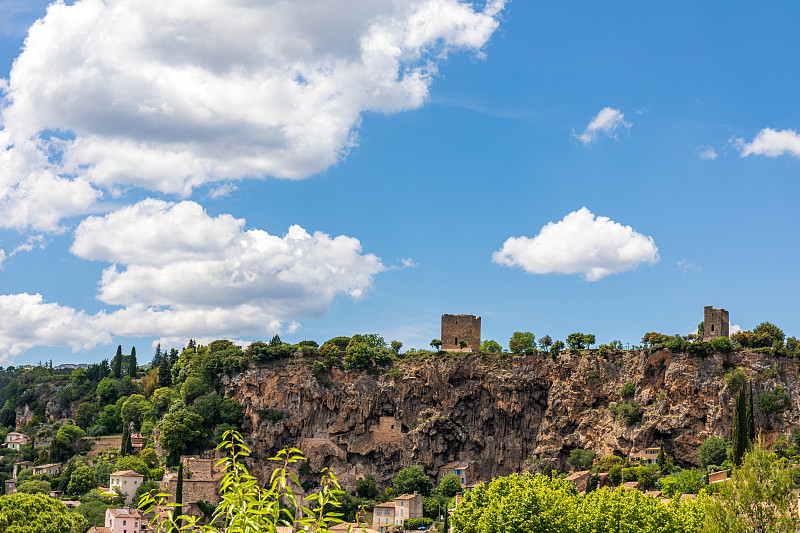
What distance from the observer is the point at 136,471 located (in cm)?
8206

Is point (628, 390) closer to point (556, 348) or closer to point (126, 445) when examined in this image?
point (556, 348)

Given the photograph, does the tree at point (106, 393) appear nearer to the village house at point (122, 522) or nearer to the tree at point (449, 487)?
the village house at point (122, 522)

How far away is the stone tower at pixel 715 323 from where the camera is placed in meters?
85.4

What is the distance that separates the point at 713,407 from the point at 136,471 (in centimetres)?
5540

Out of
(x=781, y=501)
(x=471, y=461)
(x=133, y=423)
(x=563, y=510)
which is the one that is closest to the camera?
(x=781, y=501)

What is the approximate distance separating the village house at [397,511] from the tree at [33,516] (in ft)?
85.1

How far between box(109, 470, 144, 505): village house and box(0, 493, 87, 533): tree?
18.6 metres

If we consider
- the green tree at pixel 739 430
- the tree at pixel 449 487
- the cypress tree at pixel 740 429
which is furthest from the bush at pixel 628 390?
the tree at pixel 449 487

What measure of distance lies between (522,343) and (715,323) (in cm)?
2043

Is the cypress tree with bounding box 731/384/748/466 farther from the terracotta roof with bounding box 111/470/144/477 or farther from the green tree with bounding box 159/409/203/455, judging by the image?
the terracotta roof with bounding box 111/470/144/477

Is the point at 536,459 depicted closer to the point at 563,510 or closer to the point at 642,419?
the point at 642,419

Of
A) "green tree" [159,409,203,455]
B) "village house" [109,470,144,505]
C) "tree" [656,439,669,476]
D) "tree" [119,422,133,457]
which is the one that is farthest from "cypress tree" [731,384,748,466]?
"tree" [119,422,133,457]

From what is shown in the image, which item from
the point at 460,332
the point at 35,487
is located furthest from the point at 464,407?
the point at 35,487

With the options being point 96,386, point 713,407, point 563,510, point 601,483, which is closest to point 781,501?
point 563,510
